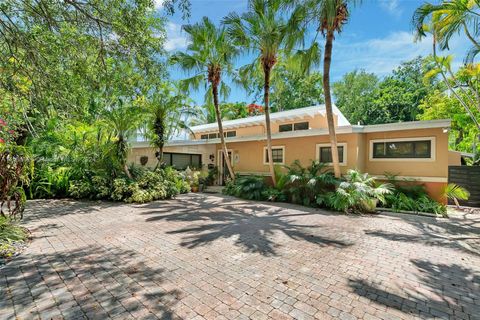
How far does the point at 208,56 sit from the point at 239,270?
10.6 m

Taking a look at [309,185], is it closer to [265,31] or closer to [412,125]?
[412,125]

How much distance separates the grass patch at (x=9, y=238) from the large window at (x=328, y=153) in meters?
11.2

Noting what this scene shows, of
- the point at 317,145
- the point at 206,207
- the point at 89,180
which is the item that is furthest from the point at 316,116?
the point at 89,180

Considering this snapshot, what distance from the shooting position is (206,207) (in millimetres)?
9211

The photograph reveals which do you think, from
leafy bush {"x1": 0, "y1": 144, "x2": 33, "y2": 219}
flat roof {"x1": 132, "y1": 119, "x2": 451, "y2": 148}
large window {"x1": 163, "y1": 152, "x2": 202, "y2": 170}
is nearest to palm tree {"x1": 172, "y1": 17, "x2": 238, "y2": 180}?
flat roof {"x1": 132, "y1": 119, "x2": 451, "y2": 148}

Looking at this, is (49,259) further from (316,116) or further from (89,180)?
(316,116)

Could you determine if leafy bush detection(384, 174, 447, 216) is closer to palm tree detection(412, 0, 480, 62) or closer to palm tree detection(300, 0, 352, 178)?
palm tree detection(300, 0, 352, 178)

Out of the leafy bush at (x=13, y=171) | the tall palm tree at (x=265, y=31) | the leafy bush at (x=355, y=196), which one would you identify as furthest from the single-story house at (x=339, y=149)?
the leafy bush at (x=13, y=171)

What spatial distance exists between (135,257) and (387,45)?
1568 centimetres

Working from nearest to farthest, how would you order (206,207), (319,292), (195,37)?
(319,292) < (206,207) < (195,37)

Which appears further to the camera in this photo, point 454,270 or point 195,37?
point 195,37

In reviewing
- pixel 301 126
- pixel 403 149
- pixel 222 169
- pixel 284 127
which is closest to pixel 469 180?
pixel 403 149

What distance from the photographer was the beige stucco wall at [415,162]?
30.9 feet

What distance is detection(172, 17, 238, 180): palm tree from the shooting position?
11.6m
